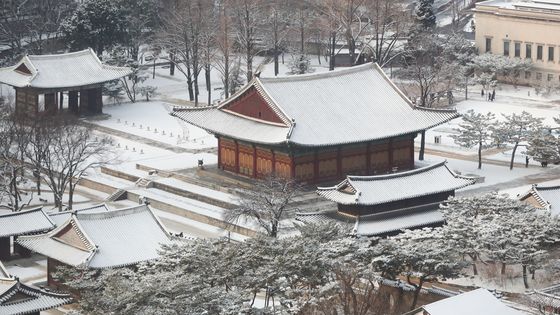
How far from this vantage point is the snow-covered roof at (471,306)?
51.5 metres

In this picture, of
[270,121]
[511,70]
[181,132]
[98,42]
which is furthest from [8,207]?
[511,70]

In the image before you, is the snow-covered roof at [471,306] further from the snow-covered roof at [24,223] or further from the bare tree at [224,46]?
the bare tree at [224,46]

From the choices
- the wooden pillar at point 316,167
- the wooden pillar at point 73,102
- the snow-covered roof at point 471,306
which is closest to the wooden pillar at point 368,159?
the wooden pillar at point 316,167

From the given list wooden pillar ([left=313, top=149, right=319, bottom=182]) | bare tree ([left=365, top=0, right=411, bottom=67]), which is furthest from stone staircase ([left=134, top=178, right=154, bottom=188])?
bare tree ([left=365, top=0, right=411, bottom=67])

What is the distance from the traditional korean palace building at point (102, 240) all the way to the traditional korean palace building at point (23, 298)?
374cm

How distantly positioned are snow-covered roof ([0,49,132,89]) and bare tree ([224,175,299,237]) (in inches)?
1012

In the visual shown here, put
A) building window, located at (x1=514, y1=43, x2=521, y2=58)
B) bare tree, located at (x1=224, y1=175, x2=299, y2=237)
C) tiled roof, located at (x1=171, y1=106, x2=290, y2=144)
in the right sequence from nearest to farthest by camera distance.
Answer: bare tree, located at (x1=224, y1=175, x2=299, y2=237)
tiled roof, located at (x1=171, y1=106, x2=290, y2=144)
building window, located at (x1=514, y1=43, x2=521, y2=58)

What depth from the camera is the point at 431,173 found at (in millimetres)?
69375

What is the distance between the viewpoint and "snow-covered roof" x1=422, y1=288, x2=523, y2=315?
5147 centimetres

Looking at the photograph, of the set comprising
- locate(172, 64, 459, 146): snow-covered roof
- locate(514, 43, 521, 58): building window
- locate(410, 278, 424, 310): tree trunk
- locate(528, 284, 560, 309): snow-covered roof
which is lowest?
locate(410, 278, 424, 310): tree trunk

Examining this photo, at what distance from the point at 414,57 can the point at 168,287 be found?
5579 cm

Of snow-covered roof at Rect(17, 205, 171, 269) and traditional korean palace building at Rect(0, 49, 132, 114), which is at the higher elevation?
traditional korean palace building at Rect(0, 49, 132, 114)

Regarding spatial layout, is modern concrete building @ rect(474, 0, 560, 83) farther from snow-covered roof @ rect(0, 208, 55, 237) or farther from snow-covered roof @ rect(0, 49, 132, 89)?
snow-covered roof @ rect(0, 208, 55, 237)

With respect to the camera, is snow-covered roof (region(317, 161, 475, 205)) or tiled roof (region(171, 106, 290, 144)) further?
tiled roof (region(171, 106, 290, 144))
